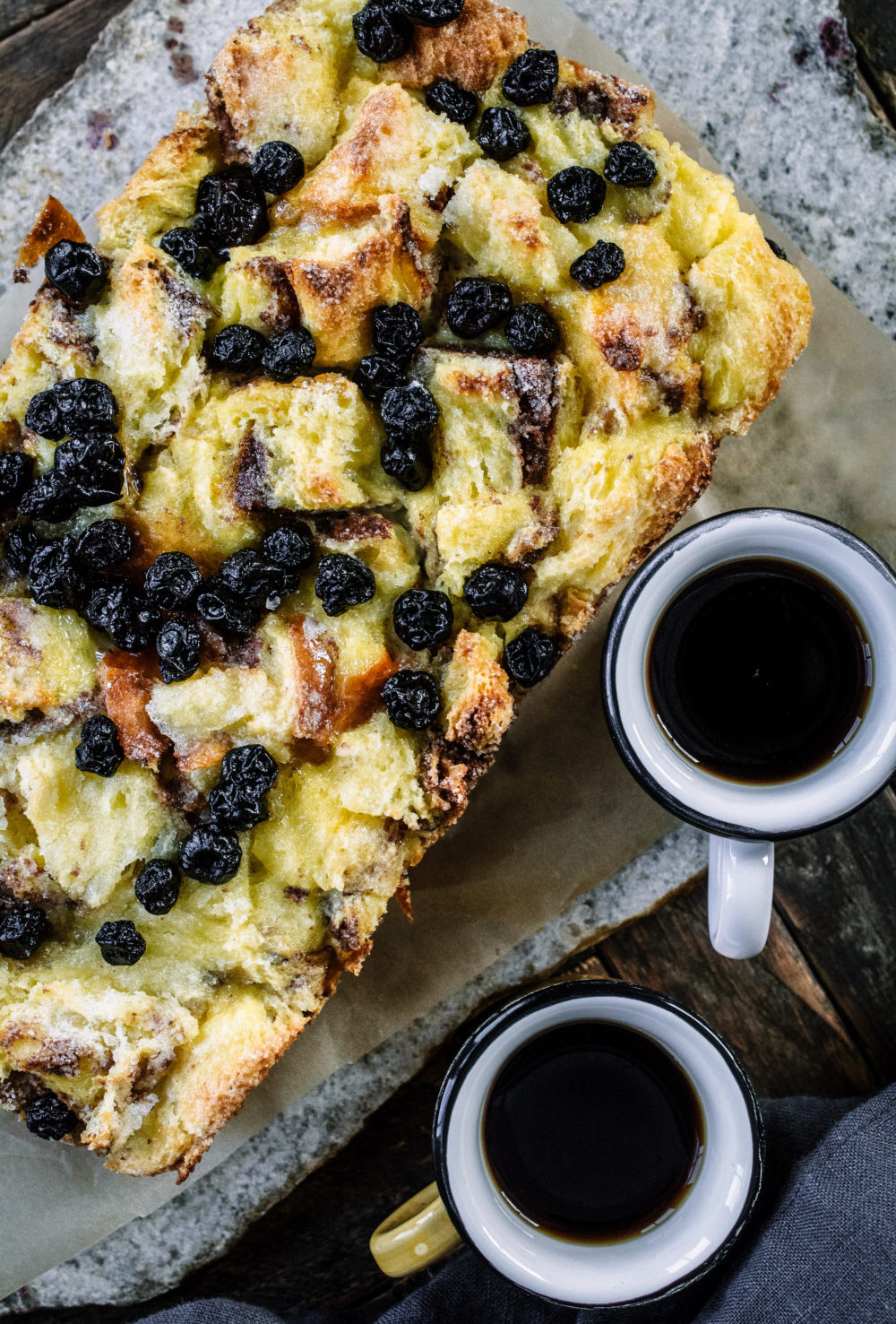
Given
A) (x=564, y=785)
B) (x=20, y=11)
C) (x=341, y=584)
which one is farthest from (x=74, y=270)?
(x=564, y=785)

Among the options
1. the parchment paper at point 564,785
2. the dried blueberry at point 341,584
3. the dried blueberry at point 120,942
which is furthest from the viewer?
the parchment paper at point 564,785

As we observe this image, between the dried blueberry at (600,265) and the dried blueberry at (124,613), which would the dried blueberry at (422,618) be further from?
the dried blueberry at (600,265)

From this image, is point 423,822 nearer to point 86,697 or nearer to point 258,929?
point 258,929

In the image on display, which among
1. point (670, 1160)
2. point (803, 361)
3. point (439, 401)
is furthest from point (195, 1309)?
point (803, 361)

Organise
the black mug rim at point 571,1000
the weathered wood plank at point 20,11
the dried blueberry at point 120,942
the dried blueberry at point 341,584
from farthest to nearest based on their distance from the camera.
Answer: the weathered wood plank at point 20,11, the black mug rim at point 571,1000, the dried blueberry at point 120,942, the dried blueberry at point 341,584

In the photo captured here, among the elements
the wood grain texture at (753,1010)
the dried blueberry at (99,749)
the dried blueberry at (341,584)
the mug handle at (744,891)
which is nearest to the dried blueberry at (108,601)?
the dried blueberry at (99,749)

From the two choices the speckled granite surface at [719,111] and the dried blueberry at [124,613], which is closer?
the dried blueberry at [124,613]
